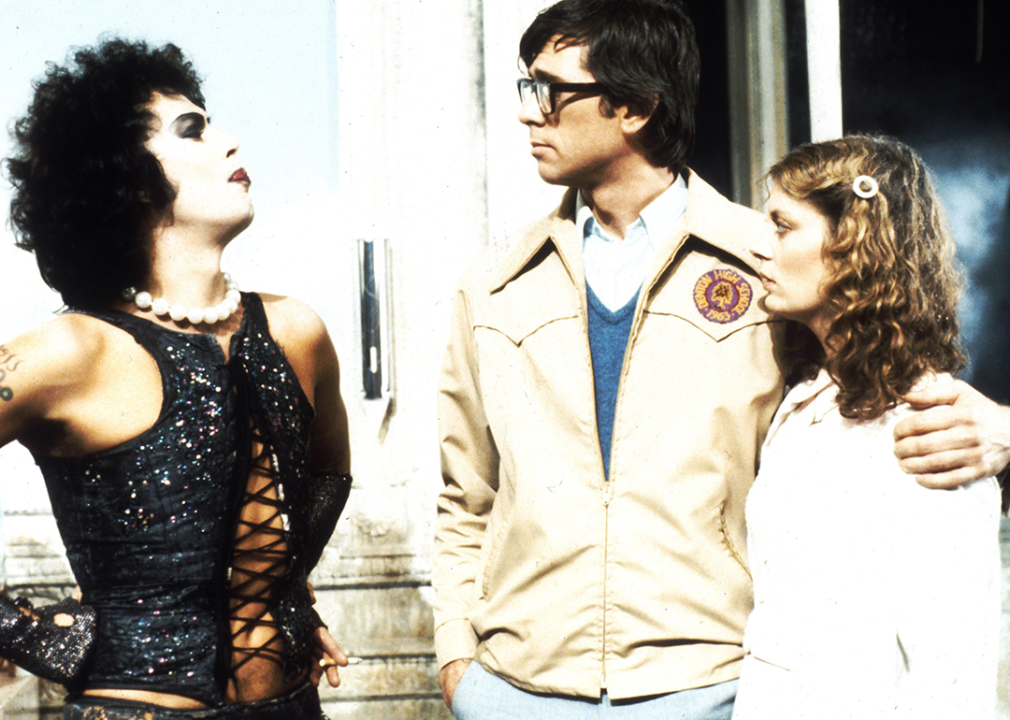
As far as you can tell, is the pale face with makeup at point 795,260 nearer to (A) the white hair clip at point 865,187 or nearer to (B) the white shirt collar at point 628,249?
(A) the white hair clip at point 865,187

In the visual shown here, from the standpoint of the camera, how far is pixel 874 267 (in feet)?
5.29

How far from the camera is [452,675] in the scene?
6.24 ft

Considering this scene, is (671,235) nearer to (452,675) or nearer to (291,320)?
(291,320)

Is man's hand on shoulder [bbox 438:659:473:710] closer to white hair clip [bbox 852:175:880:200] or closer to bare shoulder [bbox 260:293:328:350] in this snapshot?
bare shoulder [bbox 260:293:328:350]

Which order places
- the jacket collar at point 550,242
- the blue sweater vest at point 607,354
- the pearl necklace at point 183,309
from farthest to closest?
the jacket collar at point 550,242 < the blue sweater vest at point 607,354 < the pearl necklace at point 183,309

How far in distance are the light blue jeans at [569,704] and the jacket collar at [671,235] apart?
0.72 metres

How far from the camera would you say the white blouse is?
1.45 meters

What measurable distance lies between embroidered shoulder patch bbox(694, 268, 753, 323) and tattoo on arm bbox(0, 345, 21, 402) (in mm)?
1152

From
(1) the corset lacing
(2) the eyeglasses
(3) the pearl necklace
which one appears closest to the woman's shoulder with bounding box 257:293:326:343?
(3) the pearl necklace

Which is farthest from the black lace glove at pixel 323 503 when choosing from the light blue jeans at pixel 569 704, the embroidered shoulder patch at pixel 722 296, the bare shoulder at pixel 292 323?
the embroidered shoulder patch at pixel 722 296

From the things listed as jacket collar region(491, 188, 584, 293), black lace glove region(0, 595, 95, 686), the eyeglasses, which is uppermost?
the eyeglasses

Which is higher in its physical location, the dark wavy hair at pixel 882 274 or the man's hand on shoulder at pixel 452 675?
the dark wavy hair at pixel 882 274

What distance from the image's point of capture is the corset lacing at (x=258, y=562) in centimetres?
167

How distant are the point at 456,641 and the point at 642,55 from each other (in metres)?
1.20
